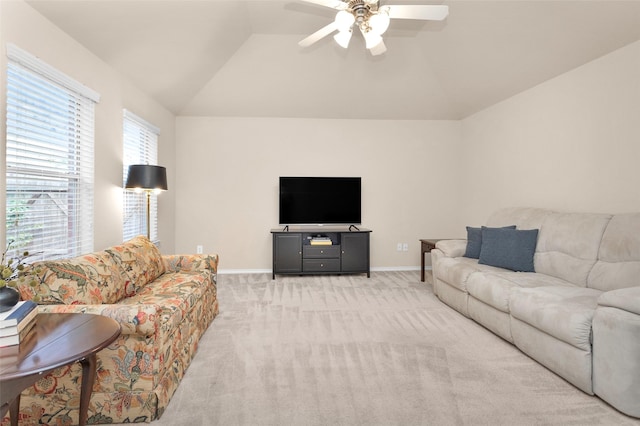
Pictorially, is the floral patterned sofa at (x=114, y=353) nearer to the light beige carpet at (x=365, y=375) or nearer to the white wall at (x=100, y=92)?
the light beige carpet at (x=365, y=375)

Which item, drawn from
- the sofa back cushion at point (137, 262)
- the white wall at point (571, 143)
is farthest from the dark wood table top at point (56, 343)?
the white wall at point (571, 143)

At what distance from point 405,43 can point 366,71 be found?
593mm

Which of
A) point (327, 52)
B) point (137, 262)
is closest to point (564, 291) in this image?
point (137, 262)

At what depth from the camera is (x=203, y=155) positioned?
201 inches

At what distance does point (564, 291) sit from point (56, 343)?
10.0ft

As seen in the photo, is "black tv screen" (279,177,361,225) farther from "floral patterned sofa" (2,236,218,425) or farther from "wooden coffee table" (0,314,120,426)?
"wooden coffee table" (0,314,120,426)

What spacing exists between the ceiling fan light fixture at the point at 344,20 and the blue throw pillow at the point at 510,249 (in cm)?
248

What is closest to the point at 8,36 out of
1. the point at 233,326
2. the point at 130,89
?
the point at 130,89

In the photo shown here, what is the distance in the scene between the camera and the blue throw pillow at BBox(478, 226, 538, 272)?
3.18m

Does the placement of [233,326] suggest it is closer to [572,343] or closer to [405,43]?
[572,343]

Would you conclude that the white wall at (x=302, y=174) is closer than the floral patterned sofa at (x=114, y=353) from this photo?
No

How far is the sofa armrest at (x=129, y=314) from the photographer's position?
1687mm

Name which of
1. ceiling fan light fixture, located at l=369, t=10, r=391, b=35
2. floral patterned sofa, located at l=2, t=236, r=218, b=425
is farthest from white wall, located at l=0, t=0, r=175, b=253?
ceiling fan light fixture, located at l=369, t=10, r=391, b=35

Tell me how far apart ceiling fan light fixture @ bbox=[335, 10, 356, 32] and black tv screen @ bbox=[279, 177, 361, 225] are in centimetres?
279
